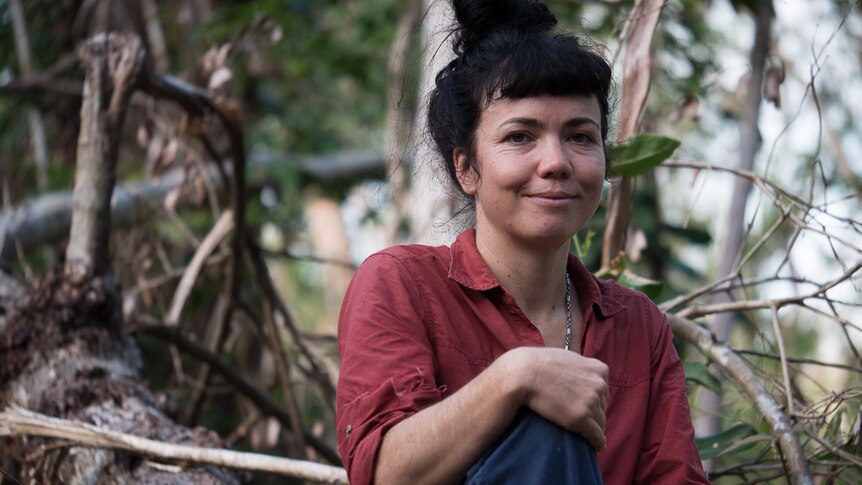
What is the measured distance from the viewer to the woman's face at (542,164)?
1.71 meters

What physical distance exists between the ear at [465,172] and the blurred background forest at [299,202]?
0.70 feet

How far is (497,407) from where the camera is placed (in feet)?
4.66

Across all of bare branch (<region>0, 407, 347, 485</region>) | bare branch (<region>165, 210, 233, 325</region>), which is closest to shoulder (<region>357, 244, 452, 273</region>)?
bare branch (<region>0, 407, 347, 485</region>)

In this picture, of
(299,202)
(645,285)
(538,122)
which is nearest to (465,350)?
(538,122)

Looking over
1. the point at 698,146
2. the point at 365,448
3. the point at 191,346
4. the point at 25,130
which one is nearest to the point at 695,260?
the point at 698,146

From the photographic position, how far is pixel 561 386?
1.45 m

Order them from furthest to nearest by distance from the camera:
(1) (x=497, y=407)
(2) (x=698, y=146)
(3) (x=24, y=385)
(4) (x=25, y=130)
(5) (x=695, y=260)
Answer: (5) (x=695, y=260), (2) (x=698, y=146), (4) (x=25, y=130), (3) (x=24, y=385), (1) (x=497, y=407)

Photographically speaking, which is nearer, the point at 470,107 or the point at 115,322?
the point at 470,107

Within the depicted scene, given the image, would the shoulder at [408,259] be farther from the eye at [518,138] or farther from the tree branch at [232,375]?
the tree branch at [232,375]

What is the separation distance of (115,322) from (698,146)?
18.0 feet

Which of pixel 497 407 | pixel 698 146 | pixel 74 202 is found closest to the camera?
pixel 497 407

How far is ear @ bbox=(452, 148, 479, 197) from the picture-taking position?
72.7 inches

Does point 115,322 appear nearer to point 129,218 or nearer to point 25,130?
point 129,218

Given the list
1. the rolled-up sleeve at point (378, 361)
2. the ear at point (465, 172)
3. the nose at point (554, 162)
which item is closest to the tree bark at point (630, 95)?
the ear at point (465, 172)
